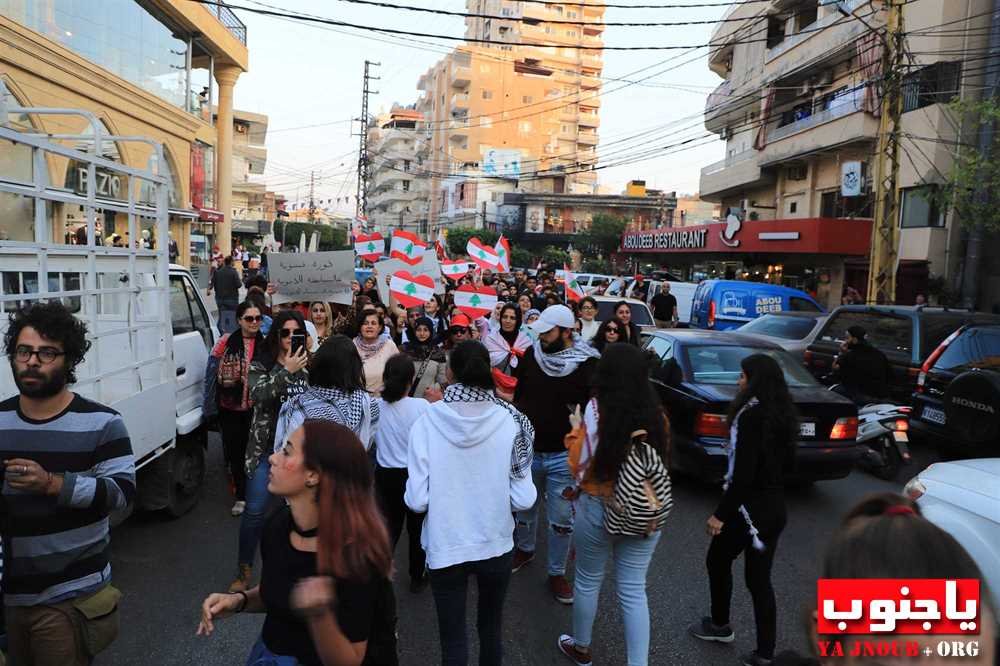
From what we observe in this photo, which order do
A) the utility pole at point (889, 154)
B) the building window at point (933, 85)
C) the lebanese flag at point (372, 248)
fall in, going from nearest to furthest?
1. the lebanese flag at point (372, 248)
2. the utility pole at point (889, 154)
3. the building window at point (933, 85)

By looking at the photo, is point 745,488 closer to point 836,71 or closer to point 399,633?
point 399,633

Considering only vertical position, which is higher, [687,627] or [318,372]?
[318,372]

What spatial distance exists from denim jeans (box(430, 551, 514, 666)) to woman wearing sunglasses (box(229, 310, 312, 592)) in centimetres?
150

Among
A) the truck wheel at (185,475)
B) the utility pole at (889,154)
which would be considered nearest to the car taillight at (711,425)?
the truck wheel at (185,475)

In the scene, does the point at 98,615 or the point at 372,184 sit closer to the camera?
the point at 98,615

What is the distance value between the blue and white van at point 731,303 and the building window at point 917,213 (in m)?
7.06

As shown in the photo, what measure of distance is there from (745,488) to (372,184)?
107418 millimetres

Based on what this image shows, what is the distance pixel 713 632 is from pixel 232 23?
3170cm

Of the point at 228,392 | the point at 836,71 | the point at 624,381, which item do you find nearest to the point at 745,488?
the point at 624,381

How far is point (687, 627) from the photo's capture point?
4168mm

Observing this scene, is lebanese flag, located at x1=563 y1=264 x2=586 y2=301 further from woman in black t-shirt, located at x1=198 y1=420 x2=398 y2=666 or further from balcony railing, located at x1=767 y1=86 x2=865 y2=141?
balcony railing, located at x1=767 y1=86 x2=865 y2=141

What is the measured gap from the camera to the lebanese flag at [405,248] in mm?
11550

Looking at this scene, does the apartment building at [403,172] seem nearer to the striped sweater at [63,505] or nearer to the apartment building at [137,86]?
the apartment building at [137,86]

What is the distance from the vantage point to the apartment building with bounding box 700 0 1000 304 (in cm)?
2016
